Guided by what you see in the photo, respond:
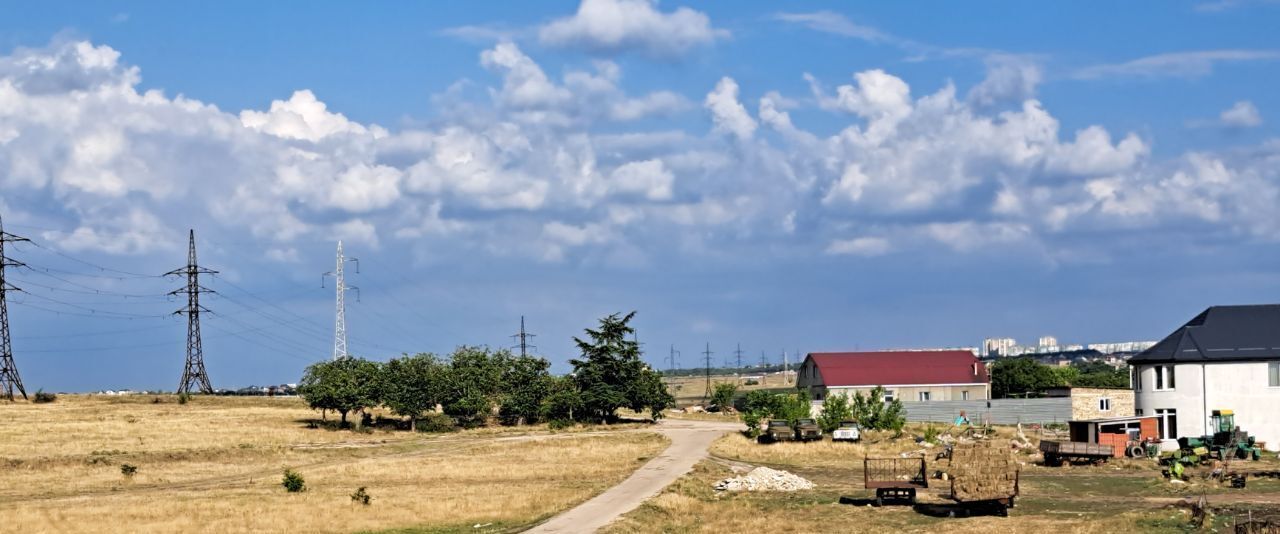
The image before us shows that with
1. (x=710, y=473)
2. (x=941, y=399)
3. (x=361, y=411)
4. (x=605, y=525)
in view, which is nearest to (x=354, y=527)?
(x=605, y=525)

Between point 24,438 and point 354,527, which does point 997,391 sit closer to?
point 24,438

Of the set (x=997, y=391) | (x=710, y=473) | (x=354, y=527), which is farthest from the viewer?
(x=997, y=391)

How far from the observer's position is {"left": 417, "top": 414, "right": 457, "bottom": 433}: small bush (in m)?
104

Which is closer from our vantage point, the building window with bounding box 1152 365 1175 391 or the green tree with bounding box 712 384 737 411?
the building window with bounding box 1152 365 1175 391

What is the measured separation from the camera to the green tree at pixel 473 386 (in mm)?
106062

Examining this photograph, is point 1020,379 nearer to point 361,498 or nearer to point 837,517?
point 837,517

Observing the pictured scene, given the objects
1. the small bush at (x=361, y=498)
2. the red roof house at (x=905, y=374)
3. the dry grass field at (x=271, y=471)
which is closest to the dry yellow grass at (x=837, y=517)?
the dry grass field at (x=271, y=471)

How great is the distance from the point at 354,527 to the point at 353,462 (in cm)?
2953

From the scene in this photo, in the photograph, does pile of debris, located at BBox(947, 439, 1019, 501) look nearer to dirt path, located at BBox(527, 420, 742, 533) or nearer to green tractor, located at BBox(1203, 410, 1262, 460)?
dirt path, located at BBox(527, 420, 742, 533)

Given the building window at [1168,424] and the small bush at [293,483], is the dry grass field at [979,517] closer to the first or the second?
the building window at [1168,424]

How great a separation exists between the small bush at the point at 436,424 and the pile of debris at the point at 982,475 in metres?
65.3

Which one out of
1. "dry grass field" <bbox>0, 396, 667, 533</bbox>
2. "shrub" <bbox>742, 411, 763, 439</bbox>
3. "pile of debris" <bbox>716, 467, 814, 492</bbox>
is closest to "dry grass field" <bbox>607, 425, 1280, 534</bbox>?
"pile of debris" <bbox>716, 467, 814, 492</bbox>

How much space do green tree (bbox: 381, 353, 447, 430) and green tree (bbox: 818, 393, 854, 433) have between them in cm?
3495

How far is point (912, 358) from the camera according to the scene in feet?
379
